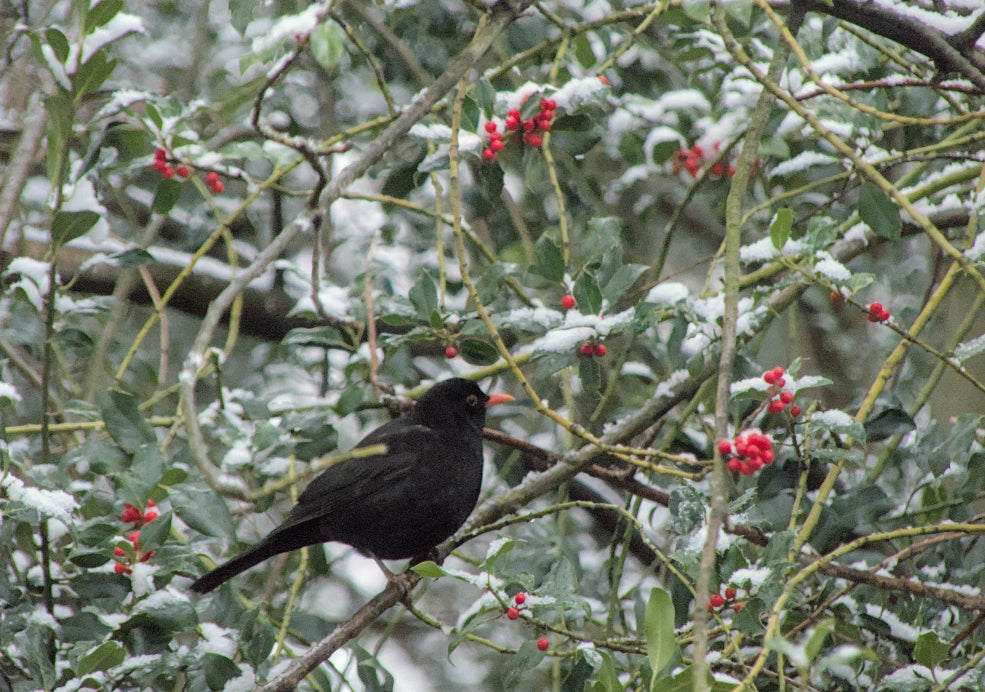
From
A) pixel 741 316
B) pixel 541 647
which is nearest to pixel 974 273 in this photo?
pixel 741 316

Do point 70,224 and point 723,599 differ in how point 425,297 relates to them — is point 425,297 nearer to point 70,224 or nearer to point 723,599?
point 70,224

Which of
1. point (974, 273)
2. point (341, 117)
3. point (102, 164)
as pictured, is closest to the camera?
point (974, 273)

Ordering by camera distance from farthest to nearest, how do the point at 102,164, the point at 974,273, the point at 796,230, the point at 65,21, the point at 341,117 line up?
the point at 341,117
the point at 65,21
the point at 796,230
the point at 102,164
the point at 974,273

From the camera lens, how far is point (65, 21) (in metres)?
4.74

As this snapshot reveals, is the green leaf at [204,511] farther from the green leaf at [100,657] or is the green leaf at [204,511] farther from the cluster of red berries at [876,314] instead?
Result: the cluster of red berries at [876,314]

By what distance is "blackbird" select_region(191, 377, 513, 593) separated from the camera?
3.51 m

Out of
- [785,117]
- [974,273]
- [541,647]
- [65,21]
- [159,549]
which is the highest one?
[65,21]

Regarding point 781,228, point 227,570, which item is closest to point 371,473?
point 227,570

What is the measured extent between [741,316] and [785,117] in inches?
46.1

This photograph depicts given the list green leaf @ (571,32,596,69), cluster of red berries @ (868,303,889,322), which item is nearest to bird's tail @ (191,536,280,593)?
cluster of red berries @ (868,303,889,322)

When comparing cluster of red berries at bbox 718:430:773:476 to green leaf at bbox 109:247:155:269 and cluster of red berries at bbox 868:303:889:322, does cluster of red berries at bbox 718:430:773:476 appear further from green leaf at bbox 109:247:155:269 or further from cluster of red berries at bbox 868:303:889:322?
green leaf at bbox 109:247:155:269

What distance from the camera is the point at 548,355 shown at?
2.75 meters

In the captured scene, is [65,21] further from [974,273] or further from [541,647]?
[974,273]

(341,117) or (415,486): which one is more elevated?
(341,117)
